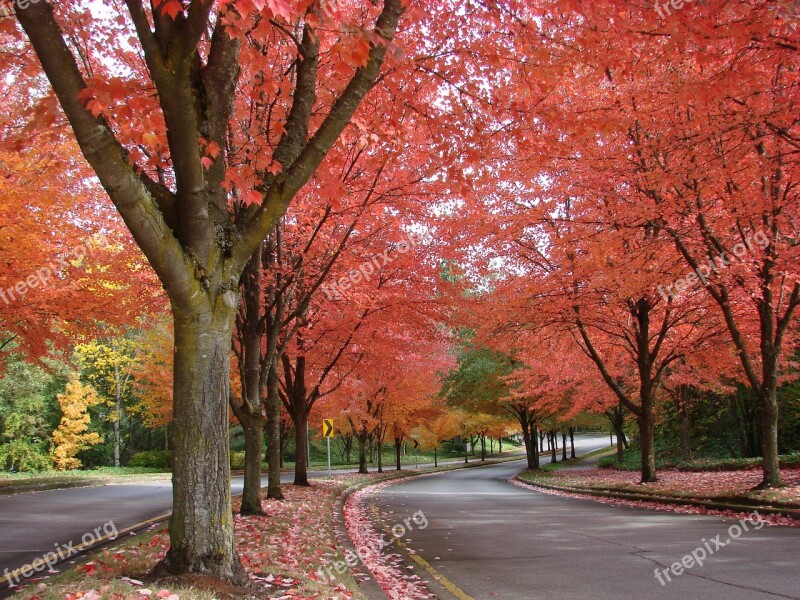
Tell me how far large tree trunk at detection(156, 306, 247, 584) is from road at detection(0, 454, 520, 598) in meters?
2.75

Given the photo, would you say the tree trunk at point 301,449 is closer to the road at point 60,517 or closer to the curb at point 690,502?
the road at point 60,517

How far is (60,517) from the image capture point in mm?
11516

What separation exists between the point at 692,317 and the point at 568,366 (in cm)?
619

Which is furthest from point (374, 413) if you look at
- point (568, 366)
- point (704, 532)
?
point (704, 532)

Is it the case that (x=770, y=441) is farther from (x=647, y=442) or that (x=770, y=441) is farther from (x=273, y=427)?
(x=273, y=427)

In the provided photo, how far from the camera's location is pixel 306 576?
5008 millimetres

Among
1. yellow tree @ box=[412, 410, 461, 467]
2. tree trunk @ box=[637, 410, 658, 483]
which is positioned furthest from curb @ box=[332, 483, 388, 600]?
yellow tree @ box=[412, 410, 461, 467]

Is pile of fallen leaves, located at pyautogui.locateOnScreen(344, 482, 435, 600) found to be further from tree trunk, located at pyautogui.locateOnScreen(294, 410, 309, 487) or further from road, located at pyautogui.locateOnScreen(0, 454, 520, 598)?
tree trunk, located at pyautogui.locateOnScreen(294, 410, 309, 487)

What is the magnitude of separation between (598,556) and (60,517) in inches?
407

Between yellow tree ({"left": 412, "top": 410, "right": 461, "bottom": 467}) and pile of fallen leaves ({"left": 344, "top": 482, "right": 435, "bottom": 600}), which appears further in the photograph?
yellow tree ({"left": 412, "top": 410, "right": 461, "bottom": 467})

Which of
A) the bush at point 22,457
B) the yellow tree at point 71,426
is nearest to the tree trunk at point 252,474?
the yellow tree at point 71,426

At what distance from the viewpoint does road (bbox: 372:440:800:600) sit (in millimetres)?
5488

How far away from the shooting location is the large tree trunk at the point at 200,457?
13.8 feet

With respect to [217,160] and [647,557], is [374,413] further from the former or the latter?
[217,160]
